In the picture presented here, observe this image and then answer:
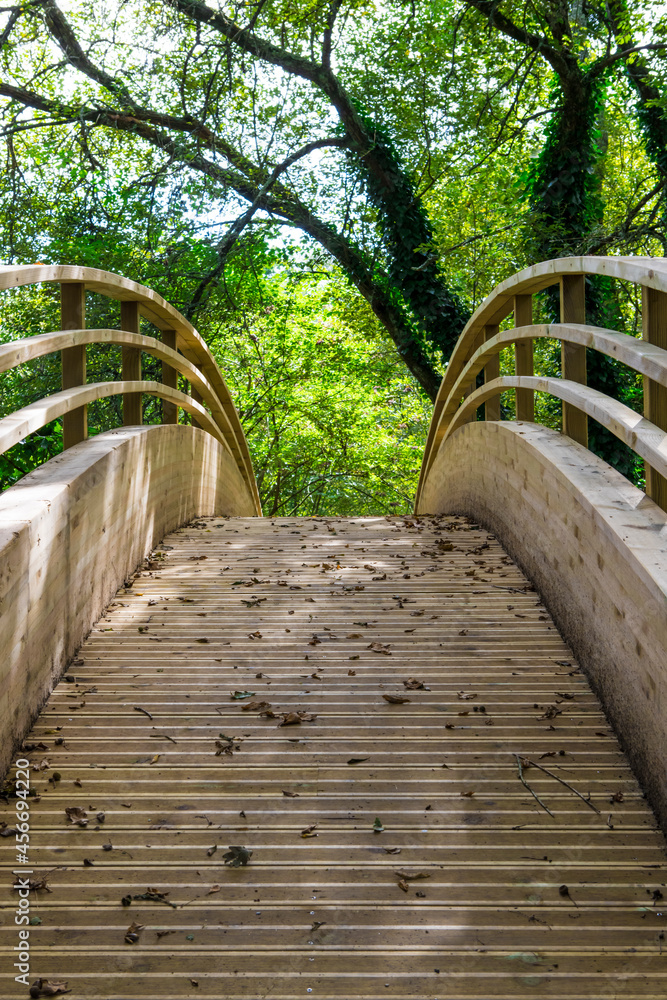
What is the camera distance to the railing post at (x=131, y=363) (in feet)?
15.0

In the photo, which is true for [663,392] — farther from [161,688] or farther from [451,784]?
[161,688]

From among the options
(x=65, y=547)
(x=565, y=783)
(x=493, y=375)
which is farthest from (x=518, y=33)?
(x=565, y=783)

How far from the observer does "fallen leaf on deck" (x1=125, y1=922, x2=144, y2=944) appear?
68.4 inches

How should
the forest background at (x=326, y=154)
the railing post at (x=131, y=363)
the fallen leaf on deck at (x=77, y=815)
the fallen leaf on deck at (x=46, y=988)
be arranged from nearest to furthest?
the fallen leaf on deck at (x=46, y=988) → the fallen leaf on deck at (x=77, y=815) → the railing post at (x=131, y=363) → the forest background at (x=326, y=154)

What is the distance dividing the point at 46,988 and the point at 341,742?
110 centimetres

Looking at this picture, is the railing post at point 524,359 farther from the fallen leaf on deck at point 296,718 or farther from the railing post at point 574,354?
the fallen leaf on deck at point 296,718

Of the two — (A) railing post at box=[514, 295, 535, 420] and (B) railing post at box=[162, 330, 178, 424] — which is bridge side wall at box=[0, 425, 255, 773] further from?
(A) railing post at box=[514, 295, 535, 420]

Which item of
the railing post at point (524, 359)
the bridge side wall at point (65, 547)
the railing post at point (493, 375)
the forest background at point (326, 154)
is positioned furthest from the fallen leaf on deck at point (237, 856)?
the forest background at point (326, 154)

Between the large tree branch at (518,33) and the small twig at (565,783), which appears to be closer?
the small twig at (565,783)

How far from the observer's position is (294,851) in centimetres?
200

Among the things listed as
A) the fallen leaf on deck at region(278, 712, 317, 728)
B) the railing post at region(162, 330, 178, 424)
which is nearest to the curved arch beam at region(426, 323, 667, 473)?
the fallen leaf on deck at region(278, 712, 317, 728)

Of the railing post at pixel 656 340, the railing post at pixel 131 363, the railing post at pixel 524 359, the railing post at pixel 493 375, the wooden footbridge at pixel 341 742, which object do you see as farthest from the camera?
the railing post at pixel 493 375

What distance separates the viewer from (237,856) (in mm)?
1980

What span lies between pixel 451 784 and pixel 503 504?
2559mm
